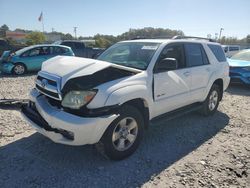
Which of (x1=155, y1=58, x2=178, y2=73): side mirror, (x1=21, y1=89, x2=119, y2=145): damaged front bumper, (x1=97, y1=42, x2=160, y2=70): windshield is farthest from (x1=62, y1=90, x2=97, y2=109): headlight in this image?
(x1=155, y1=58, x2=178, y2=73): side mirror

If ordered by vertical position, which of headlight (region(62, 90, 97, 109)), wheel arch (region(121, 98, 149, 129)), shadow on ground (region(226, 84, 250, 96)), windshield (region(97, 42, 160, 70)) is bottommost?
shadow on ground (region(226, 84, 250, 96))

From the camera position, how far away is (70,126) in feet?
9.78

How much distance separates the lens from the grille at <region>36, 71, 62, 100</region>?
3.23 meters

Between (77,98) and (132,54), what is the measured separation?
1620 mm

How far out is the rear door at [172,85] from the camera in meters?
3.95

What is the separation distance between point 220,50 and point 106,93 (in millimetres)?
4009

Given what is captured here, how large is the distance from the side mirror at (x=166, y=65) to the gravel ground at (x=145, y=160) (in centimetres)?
93

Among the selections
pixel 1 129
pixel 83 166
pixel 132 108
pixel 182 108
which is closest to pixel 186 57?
pixel 182 108

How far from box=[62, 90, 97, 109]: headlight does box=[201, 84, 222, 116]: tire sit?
327 cm

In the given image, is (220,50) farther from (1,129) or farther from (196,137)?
(1,129)

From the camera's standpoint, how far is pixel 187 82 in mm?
4621

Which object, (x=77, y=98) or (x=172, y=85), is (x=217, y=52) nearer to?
(x=172, y=85)

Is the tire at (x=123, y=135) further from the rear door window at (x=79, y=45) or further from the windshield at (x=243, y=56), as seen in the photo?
the rear door window at (x=79, y=45)

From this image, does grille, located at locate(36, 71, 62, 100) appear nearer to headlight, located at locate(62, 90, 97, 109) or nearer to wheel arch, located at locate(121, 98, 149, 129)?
headlight, located at locate(62, 90, 97, 109)
